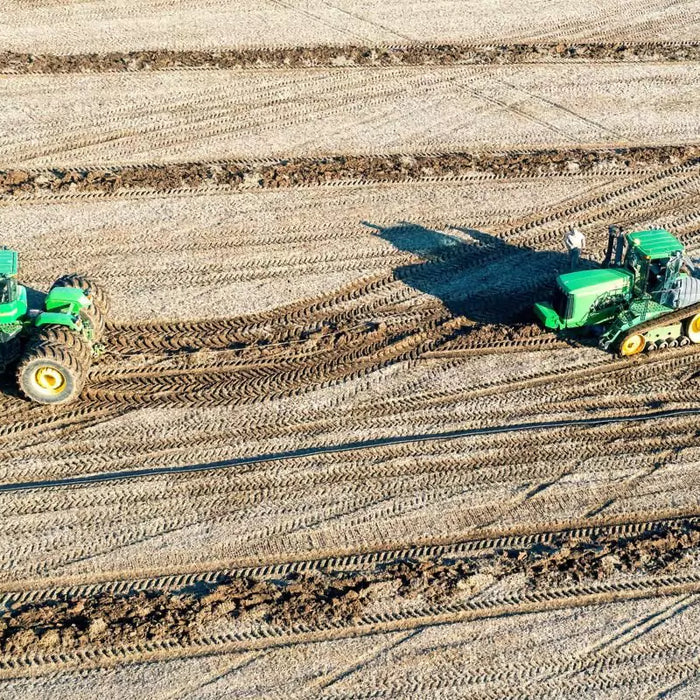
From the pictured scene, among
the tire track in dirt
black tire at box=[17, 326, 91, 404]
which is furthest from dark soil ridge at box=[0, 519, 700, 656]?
black tire at box=[17, 326, 91, 404]

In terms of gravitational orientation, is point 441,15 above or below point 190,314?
above

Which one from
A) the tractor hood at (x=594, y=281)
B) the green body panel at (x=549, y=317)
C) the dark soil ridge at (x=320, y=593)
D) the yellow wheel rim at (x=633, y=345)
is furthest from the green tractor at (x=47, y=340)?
the yellow wheel rim at (x=633, y=345)

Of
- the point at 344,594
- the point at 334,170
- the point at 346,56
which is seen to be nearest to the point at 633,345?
the point at 344,594

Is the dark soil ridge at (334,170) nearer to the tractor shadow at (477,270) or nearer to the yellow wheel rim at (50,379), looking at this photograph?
the tractor shadow at (477,270)

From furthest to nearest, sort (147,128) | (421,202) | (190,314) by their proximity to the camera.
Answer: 1. (147,128)
2. (421,202)
3. (190,314)

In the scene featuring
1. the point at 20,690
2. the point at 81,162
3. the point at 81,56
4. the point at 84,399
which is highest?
the point at 81,56

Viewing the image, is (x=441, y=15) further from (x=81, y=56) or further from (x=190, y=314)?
(x=190, y=314)

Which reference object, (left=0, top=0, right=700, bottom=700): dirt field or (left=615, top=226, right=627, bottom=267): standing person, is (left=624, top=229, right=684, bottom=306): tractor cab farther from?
(left=0, top=0, right=700, bottom=700): dirt field

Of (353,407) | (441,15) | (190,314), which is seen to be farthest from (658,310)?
(441,15)
